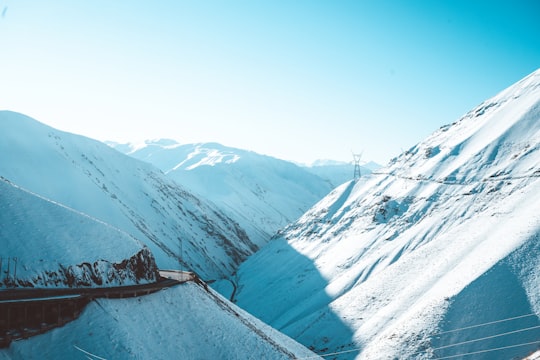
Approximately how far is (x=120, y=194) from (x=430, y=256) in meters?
87.2

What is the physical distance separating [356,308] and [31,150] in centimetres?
9645

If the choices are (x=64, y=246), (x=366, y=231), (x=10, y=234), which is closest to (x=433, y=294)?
(x=366, y=231)

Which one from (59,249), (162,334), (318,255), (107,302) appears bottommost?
(318,255)

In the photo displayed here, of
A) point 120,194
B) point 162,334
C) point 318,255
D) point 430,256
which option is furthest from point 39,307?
point 120,194

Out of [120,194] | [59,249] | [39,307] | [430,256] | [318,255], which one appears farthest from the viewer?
[120,194]

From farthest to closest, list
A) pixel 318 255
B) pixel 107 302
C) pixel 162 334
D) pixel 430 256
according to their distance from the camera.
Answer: pixel 318 255 → pixel 430 256 → pixel 162 334 → pixel 107 302

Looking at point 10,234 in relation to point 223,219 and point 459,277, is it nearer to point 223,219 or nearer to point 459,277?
point 459,277

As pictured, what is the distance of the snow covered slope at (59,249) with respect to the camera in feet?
102

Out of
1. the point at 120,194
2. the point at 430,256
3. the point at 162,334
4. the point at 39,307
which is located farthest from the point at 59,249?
the point at 120,194

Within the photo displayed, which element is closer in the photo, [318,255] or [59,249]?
[59,249]

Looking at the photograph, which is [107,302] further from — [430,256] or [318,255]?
[318,255]

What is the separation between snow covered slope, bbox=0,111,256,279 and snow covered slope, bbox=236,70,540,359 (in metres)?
18.2

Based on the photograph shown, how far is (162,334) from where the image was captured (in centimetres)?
3241

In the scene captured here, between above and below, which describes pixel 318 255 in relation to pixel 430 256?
above
